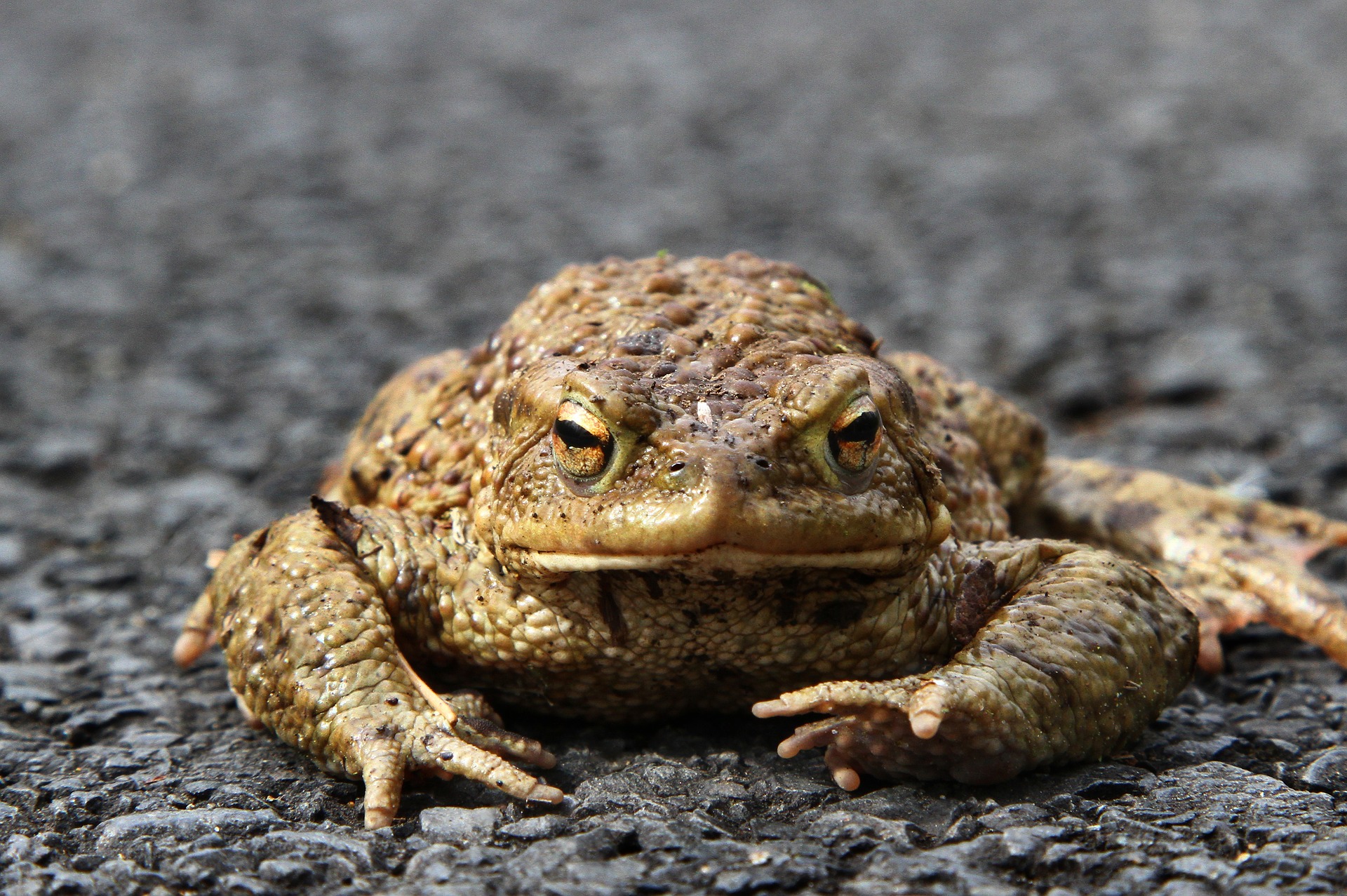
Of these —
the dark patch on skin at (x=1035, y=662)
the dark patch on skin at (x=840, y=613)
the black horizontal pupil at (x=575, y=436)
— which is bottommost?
the dark patch on skin at (x=1035, y=662)

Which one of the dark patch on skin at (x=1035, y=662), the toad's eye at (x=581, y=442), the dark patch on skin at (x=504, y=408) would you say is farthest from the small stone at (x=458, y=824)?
the dark patch on skin at (x=1035, y=662)

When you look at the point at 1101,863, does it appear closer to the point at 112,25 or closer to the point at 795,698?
the point at 795,698

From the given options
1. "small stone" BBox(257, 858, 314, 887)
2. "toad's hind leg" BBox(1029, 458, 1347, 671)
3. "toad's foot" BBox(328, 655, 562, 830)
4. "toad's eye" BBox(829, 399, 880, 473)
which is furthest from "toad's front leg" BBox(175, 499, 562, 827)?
"toad's hind leg" BBox(1029, 458, 1347, 671)

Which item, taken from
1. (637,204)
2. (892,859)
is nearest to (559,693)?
(892,859)

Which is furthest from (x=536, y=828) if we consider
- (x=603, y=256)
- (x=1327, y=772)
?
(x=603, y=256)

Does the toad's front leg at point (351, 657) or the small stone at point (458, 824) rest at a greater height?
the toad's front leg at point (351, 657)

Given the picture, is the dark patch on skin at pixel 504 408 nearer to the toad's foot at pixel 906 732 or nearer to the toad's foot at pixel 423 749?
the toad's foot at pixel 423 749

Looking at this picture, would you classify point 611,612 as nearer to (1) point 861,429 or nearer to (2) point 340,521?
(1) point 861,429
